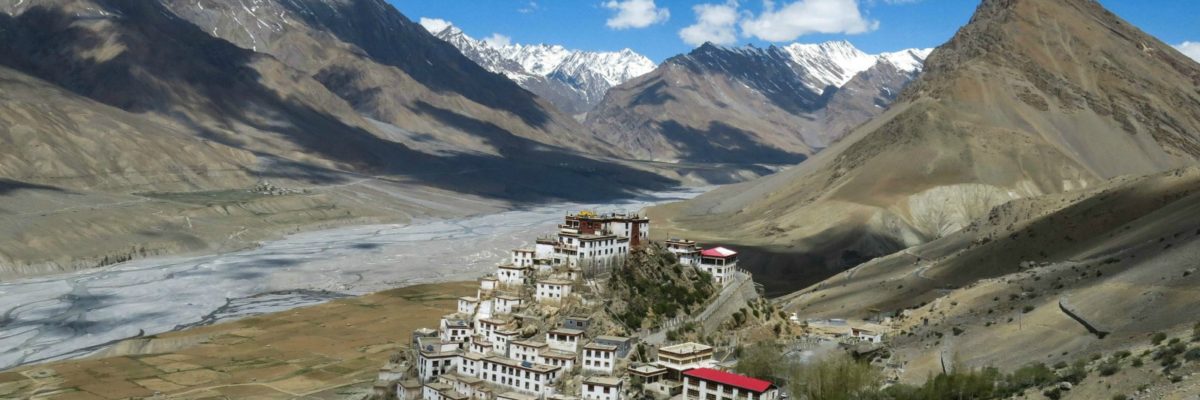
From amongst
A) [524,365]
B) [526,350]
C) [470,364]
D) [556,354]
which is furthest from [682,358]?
[470,364]

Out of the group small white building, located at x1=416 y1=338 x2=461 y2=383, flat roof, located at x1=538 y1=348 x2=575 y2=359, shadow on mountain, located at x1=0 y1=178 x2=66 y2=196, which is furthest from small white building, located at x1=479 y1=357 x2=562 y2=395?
shadow on mountain, located at x1=0 y1=178 x2=66 y2=196

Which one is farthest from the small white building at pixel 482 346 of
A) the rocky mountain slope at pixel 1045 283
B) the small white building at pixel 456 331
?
the rocky mountain slope at pixel 1045 283

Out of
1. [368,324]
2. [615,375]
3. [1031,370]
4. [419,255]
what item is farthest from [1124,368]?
[419,255]

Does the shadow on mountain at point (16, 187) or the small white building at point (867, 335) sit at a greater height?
the shadow on mountain at point (16, 187)

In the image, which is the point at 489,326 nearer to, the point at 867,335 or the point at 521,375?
the point at 521,375

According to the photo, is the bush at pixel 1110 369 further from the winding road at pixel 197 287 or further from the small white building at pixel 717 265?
the winding road at pixel 197 287

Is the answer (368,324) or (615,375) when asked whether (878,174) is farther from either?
(615,375)
